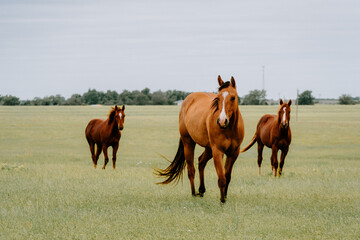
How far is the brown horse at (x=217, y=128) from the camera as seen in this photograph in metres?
7.87

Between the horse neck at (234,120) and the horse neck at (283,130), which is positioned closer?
the horse neck at (234,120)

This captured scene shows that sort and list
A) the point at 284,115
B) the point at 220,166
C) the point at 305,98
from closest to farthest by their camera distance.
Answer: the point at 220,166 < the point at 284,115 < the point at 305,98

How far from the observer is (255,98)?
452 ft

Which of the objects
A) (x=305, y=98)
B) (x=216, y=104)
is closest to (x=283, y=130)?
(x=216, y=104)

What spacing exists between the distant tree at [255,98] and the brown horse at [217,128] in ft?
416

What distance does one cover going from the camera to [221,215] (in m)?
7.49

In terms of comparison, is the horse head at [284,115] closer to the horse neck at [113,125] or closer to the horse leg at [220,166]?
the horse leg at [220,166]

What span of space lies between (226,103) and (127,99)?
394 feet

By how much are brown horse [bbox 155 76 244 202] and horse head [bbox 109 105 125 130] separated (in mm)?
5159

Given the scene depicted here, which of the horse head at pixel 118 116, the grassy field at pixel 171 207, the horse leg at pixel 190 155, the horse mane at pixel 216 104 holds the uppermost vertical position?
the horse mane at pixel 216 104

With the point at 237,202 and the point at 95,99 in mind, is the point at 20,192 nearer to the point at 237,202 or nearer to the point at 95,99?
the point at 237,202

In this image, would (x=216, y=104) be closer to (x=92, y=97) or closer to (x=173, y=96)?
(x=92, y=97)

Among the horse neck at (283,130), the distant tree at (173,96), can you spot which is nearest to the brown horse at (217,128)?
the horse neck at (283,130)

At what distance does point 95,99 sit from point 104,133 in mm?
112586
